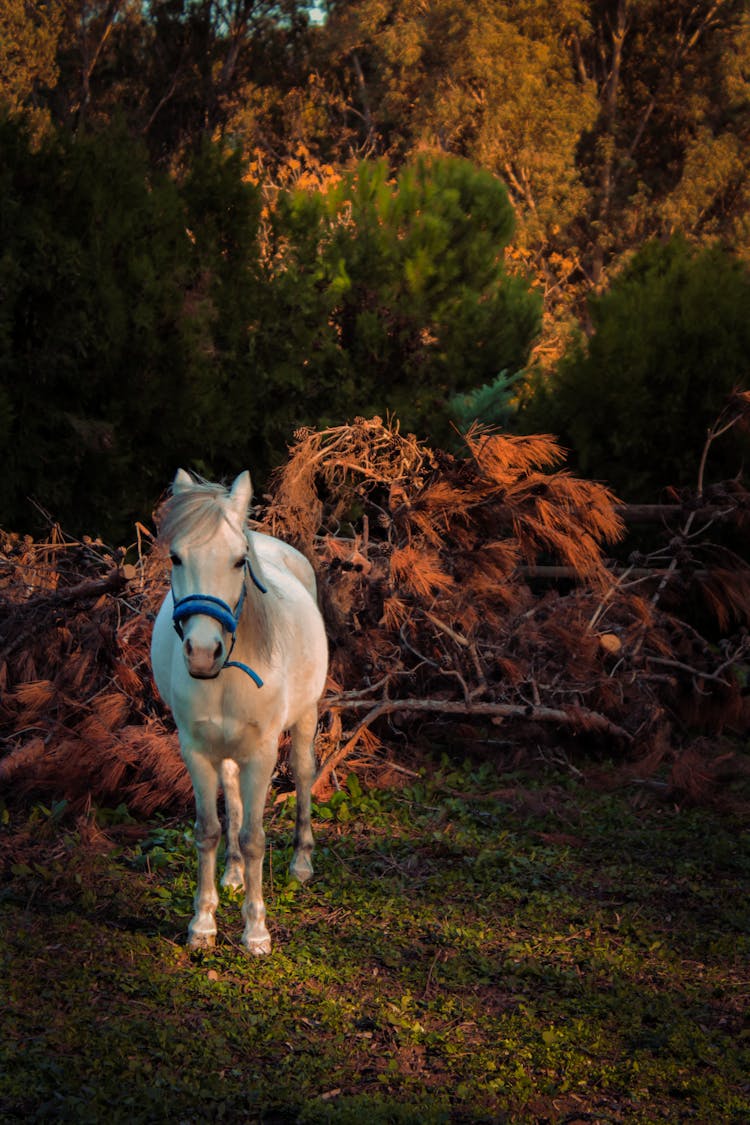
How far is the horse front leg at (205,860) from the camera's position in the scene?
178 inches

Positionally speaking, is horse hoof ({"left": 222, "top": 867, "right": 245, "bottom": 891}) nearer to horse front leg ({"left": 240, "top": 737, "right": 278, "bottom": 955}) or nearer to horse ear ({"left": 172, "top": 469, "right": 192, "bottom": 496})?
horse front leg ({"left": 240, "top": 737, "right": 278, "bottom": 955})

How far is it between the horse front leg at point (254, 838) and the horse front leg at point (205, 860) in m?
0.12

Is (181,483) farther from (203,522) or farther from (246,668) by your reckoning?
(246,668)

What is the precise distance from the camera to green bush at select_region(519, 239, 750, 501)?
997 cm

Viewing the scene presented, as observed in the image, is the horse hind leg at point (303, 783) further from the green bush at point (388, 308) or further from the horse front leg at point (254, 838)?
the green bush at point (388, 308)

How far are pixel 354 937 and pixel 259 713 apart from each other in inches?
45.3

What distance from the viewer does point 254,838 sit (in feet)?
14.9

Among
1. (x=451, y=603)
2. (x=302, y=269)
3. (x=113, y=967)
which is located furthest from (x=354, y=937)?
(x=302, y=269)

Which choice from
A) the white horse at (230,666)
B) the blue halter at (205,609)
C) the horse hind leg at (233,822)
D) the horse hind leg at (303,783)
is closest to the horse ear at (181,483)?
the white horse at (230,666)

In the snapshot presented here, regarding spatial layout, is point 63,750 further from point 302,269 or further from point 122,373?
point 302,269

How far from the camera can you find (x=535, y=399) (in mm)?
11086

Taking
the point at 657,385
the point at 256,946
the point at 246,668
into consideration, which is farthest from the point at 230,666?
the point at 657,385

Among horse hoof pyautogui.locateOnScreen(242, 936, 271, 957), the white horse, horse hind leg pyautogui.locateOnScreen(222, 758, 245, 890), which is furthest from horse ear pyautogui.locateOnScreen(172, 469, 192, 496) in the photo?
horse hoof pyautogui.locateOnScreen(242, 936, 271, 957)

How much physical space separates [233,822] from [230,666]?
96 centimetres
